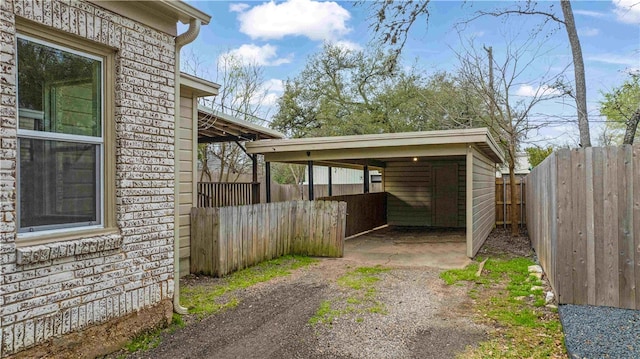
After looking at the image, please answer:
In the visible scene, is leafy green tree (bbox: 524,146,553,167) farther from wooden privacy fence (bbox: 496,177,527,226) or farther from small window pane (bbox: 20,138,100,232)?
small window pane (bbox: 20,138,100,232)

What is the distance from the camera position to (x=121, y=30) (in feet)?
11.9

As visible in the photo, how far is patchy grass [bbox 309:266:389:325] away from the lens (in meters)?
4.50

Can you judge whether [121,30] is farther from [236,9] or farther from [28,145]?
[236,9]

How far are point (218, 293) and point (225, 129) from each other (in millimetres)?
4241

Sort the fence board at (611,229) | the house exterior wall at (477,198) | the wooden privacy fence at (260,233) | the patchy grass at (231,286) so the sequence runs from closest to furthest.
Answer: the fence board at (611,229) → the patchy grass at (231,286) → the wooden privacy fence at (260,233) → the house exterior wall at (477,198)

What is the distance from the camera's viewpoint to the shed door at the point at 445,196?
13406mm

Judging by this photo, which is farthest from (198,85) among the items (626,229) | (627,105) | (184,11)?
(627,105)

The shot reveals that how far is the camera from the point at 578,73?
923 cm

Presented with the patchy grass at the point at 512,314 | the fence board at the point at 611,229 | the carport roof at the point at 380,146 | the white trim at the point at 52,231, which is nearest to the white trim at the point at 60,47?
the white trim at the point at 52,231

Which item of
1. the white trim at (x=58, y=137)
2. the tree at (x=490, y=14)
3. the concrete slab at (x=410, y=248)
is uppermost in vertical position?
the tree at (x=490, y=14)

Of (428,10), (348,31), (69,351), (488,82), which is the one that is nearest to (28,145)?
(69,351)

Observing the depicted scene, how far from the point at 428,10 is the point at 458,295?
477cm

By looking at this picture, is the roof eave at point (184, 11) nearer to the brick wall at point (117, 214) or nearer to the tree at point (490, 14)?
the brick wall at point (117, 214)

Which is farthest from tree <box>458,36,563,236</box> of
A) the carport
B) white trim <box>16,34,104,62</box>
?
white trim <box>16,34,104,62</box>
